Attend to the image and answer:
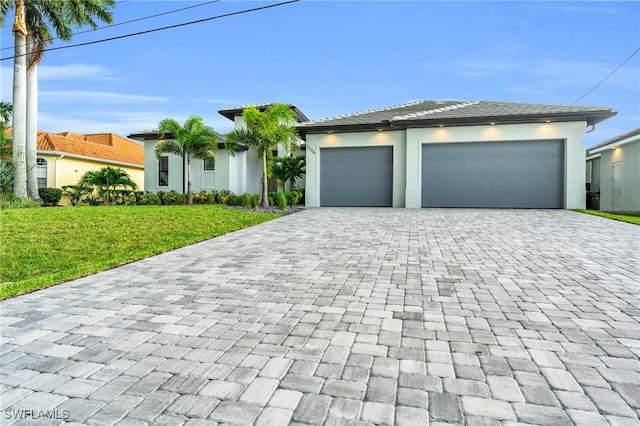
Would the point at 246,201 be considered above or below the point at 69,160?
below

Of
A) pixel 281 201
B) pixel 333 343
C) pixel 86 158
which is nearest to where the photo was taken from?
pixel 333 343

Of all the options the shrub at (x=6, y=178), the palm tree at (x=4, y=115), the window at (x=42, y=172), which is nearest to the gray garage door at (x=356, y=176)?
the shrub at (x=6, y=178)

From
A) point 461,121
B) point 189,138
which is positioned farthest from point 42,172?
point 461,121

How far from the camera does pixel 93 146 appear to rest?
24.2 meters

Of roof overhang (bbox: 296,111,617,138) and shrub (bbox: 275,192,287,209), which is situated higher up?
roof overhang (bbox: 296,111,617,138)

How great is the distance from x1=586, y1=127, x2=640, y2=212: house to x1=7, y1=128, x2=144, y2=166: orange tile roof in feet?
89.9

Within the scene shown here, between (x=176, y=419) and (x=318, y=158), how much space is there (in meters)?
14.5

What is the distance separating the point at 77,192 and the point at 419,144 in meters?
17.7

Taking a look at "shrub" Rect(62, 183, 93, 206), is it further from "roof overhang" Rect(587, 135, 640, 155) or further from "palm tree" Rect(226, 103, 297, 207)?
"roof overhang" Rect(587, 135, 640, 155)

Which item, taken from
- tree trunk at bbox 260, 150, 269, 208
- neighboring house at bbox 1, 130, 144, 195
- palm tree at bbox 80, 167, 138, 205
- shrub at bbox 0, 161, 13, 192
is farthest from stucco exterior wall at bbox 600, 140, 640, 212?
neighboring house at bbox 1, 130, 144, 195

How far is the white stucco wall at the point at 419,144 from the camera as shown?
13148 millimetres

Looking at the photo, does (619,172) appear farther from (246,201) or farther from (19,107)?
(19,107)

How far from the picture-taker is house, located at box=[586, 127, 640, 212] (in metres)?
14.3

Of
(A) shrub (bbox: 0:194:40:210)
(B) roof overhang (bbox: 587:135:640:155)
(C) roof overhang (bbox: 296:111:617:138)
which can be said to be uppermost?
(C) roof overhang (bbox: 296:111:617:138)
